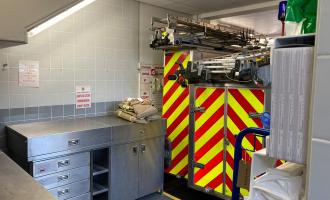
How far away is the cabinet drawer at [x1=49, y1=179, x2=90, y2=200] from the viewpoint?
104 inches

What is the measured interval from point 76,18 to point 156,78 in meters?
1.52

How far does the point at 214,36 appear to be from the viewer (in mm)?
3934

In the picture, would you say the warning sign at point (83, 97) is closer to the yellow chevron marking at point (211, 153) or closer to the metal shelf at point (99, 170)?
the metal shelf at point (99, 170)

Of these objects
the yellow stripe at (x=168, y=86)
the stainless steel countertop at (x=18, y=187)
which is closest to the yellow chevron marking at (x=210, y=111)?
the yellow stripe at (x=168, y=86)

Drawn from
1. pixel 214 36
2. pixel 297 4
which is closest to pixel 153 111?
pixel 214 36

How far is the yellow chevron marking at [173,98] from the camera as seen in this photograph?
388cm

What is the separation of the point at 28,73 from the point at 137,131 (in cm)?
137

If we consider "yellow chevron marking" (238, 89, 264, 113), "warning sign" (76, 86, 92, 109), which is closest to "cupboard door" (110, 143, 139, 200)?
"warning sign" (76, 86, 92, 109)

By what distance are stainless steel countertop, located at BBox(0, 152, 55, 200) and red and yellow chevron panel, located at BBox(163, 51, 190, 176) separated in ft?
7.77

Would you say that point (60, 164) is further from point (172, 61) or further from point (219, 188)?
point (172, 61)

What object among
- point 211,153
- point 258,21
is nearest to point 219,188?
point 211,153

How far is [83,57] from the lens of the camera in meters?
3.44

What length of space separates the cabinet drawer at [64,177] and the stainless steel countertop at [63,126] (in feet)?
1.34

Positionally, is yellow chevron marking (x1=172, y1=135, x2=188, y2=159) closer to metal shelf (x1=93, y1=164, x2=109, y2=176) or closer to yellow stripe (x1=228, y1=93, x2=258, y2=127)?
yellow stripe (x1=228, y1=93, x2=258, y2=127)
